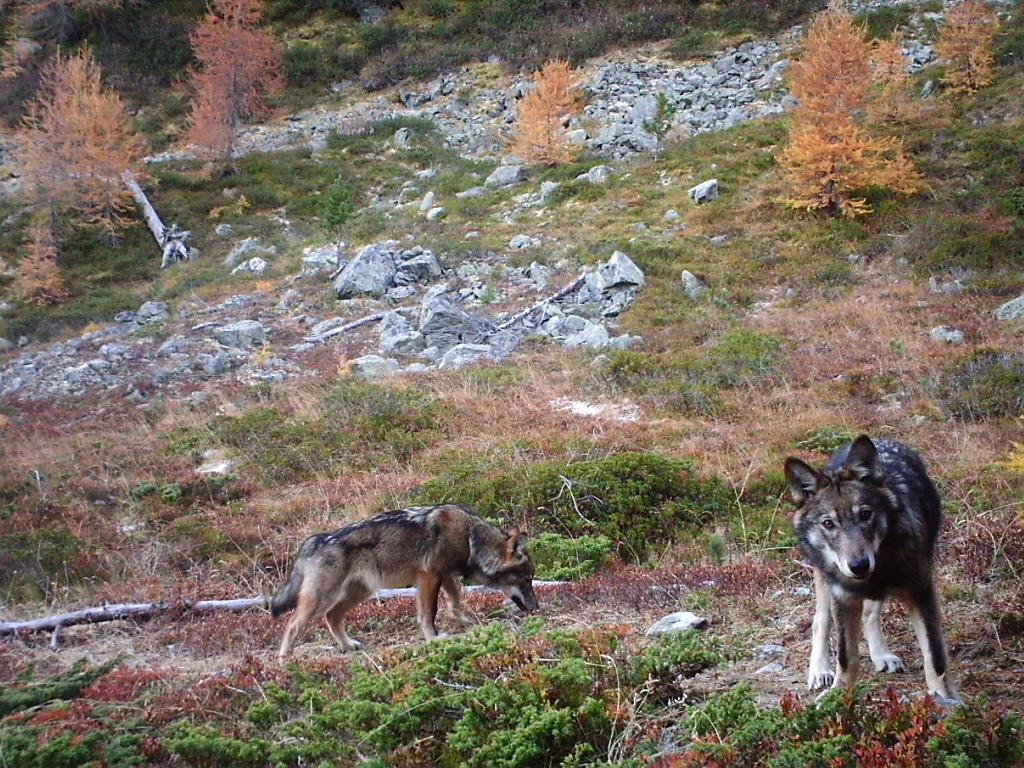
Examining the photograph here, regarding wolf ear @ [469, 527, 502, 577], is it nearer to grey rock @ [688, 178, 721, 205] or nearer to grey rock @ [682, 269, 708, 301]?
grey rock @ [682, 269, 708, 301]

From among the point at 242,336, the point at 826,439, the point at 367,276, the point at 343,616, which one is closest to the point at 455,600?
the point at 343,616

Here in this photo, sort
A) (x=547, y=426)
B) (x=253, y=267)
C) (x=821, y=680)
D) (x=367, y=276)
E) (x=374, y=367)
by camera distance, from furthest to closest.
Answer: (x=253, y=267)
(x=367, y=276)
(x=374, y=367)
(x=547, y=426)
(x=821, y=680)

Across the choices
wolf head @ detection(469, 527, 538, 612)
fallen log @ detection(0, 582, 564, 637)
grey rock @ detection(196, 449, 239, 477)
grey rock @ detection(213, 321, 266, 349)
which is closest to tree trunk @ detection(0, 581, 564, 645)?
fallen log @ detection(0, 582, 564, 637)

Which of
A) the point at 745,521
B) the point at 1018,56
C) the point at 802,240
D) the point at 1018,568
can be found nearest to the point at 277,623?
the point at 745,521

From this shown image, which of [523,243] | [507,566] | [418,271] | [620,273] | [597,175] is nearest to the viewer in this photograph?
[507,566]

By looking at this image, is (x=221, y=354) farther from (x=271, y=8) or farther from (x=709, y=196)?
(x=271, y=8)

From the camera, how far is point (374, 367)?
1789 cm

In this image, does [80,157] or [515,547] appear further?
[80,157]

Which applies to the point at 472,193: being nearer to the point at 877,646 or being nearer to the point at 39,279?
the point at 39,279

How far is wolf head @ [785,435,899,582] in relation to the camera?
3.40 metres

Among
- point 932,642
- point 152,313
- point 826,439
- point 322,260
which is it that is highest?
point 932,642

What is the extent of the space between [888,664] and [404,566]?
3.41 metres

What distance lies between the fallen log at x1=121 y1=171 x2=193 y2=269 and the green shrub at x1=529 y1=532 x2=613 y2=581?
27.4m

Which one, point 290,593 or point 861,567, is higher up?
point 861,567
